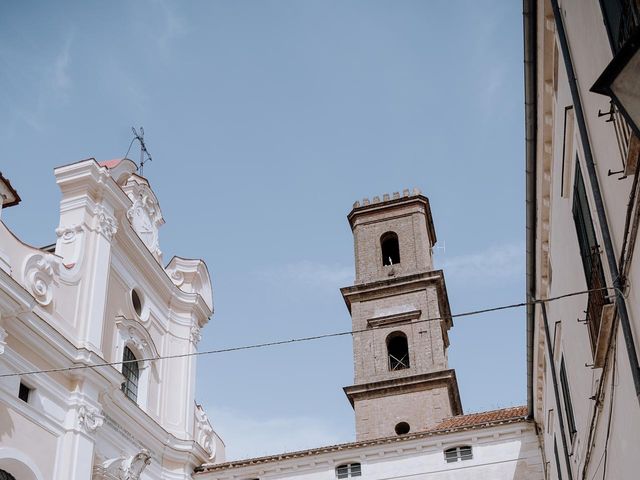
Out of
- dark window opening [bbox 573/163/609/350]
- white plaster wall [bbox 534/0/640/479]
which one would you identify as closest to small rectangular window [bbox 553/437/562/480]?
white plaster wall [bbox 534/0/640/479]

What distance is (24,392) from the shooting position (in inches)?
632

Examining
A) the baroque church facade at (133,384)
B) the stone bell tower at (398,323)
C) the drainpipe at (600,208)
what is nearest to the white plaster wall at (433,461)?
the baroque church facade at (133,384)

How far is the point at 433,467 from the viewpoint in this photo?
20000 millimetres

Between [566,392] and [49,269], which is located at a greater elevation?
[49,269]

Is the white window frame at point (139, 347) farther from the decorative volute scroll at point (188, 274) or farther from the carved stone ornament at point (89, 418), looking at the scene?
the decorative volute scroll at point (188, 274)

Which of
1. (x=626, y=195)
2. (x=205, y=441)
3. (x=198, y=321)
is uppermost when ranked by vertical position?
(x=198, y=321)

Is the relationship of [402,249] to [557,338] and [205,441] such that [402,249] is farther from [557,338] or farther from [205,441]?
[557,338]

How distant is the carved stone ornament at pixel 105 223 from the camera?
19516 mm

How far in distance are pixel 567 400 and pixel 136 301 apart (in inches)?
518

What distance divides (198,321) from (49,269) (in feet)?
25.7

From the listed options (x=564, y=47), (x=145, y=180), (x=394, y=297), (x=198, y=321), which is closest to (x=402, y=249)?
(x=394, y=297)

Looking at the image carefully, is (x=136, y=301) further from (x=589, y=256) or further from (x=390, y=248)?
(x=589, y=256)

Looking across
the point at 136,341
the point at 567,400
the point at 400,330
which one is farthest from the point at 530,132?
the point at 400,330

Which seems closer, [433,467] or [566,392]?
[566,392]
